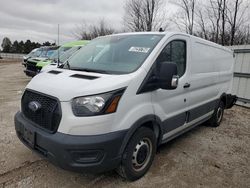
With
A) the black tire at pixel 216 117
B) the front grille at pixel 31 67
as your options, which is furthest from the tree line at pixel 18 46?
the black tire at pixel 216 117

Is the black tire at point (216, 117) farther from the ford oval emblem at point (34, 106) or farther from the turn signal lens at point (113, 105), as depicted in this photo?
the ford oval emblem at point (34, 106)

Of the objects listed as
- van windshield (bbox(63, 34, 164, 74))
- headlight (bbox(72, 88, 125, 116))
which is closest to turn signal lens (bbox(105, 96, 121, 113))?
headlight (bbox(72, 88, 125, 116))

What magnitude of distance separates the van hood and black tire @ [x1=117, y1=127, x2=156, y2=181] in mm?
729

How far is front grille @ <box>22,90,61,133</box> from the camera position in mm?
2549

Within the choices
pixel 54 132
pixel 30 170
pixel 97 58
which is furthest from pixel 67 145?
pixel 97 58

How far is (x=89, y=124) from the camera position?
8.02ft

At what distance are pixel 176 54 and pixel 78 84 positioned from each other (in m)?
1.73

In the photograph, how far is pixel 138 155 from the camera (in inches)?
120

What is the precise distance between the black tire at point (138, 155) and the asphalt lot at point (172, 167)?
0.13 meters

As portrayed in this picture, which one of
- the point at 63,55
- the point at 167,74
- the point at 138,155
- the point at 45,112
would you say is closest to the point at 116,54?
the point at 167,74

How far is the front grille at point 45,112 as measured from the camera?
2549 mm

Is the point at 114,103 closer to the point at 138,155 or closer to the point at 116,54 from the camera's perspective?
the point at 138,155

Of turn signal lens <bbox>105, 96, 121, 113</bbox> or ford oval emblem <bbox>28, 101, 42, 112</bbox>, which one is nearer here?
turn signal lens <bbox>105, 96, 121, 113</bbox>

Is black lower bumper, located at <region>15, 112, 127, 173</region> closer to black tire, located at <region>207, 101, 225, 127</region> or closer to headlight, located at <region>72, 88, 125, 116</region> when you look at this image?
headlight, located at <region>72, 88, 125, 116</region>
